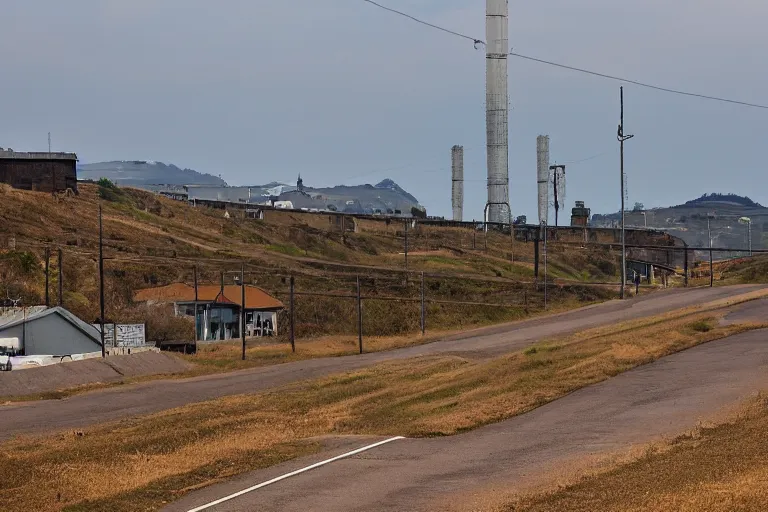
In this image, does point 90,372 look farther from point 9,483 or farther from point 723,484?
point 723,484

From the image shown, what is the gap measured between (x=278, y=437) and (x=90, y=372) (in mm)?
25774

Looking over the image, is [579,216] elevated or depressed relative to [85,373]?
elevated

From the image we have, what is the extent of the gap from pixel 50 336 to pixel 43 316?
133 cm

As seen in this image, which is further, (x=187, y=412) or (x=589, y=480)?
(x=187, y=412)

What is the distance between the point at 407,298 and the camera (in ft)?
256

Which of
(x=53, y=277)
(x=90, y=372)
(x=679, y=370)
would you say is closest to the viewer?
(x=679, y=370)

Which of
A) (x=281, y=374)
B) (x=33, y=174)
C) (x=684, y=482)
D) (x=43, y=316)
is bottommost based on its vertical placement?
(x=281, y=374)

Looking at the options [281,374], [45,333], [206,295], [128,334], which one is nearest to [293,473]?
[281,374]

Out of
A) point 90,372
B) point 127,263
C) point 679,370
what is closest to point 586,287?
point 127,263

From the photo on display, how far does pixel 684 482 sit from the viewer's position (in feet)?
45.8

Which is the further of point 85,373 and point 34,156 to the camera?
point 34,156

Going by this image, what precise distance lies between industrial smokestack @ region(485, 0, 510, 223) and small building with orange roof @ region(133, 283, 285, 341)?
142ft

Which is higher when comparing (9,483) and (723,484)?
(723,484)

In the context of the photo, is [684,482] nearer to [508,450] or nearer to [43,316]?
[508,450]
